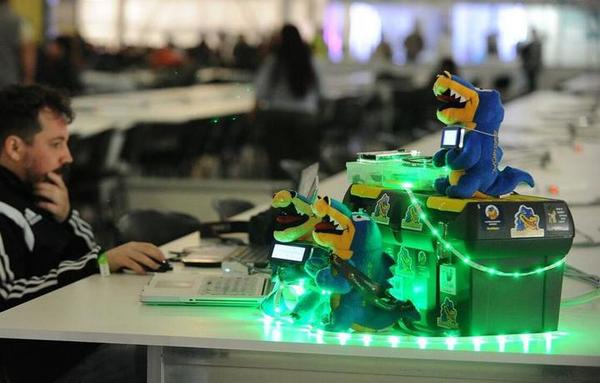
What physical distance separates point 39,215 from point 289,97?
4.61 metres

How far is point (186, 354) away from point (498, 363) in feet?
1.94

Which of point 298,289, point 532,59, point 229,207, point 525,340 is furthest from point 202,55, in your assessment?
point 525,340

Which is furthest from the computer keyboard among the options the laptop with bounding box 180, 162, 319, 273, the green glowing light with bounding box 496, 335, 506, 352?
the green glowing light with bounding box 496, 335, 506, 352

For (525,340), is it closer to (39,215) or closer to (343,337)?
(343,337)

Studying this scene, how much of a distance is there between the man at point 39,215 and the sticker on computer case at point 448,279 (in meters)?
0.98

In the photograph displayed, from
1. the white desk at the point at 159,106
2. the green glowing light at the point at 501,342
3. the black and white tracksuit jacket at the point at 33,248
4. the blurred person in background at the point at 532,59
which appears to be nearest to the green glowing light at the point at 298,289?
the green glowing light at the point at 501,342

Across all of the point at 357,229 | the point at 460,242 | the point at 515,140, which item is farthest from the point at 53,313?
the point at 515,140

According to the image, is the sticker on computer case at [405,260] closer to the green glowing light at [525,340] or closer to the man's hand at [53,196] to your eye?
the green glowing light at [525,340]

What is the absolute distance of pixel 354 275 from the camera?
1829 mm

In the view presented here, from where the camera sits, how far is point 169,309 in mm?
2111

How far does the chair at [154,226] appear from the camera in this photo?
3447 mm

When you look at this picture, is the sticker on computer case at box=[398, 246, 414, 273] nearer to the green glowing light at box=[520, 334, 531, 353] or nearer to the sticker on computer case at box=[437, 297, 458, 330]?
the sticker on computer case at box=[437, 297, 458, 330]

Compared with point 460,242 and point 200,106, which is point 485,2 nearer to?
point 200,106

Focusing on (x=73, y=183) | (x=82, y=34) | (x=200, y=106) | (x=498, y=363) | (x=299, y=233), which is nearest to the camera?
(x=498, y=363)
